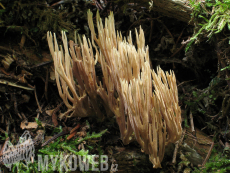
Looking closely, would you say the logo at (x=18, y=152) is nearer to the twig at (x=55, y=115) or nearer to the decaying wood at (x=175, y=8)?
the twig at (x=55, y=115)

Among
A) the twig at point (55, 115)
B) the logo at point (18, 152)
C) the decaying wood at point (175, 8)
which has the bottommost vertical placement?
the logo at point (18, 152)

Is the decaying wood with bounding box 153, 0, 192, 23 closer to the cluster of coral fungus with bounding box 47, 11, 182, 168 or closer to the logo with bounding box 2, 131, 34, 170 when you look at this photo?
the cluster of coral fungus with bounding box 47, 11, 182, 168

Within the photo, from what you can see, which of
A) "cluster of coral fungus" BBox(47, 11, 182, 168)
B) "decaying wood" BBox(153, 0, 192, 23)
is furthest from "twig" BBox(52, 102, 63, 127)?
"decaying wood" BBox(153, 0, 192, 23)

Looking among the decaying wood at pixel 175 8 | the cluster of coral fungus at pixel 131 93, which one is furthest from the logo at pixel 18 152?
the decaying wood at pixel 175 8

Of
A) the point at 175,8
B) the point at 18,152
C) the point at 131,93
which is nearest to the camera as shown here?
the point at 131,93

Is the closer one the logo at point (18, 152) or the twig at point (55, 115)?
the logo at point (18, 152)

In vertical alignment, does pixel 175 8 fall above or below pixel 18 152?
above

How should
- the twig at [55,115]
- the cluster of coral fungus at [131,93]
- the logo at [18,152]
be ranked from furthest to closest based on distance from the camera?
the twig at [55,115]
the logo at [18,152]
the cluster of coral fungus at [131,93]

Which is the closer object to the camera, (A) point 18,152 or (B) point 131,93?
(B) point 131,93

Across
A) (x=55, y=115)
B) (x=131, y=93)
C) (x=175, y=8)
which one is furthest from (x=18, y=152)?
(x=175, y=8)

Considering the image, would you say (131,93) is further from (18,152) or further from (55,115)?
(18,152)

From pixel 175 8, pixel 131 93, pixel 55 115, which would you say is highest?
pixel 175 8

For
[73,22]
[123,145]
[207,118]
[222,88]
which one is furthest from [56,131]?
[222,88]
